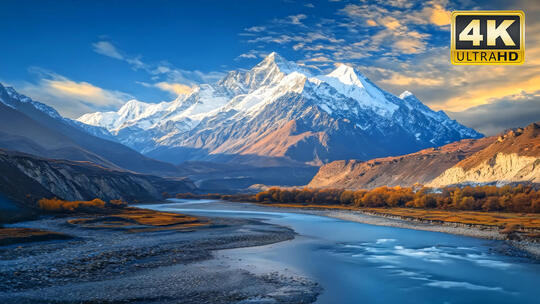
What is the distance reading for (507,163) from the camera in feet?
546

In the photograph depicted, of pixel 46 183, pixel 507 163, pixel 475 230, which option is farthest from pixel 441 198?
pixel 46 183

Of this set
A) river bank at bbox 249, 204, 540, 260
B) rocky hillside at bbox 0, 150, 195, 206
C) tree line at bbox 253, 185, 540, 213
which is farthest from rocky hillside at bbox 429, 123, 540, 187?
rocky hillside at bbox 0, 150, 195, 206

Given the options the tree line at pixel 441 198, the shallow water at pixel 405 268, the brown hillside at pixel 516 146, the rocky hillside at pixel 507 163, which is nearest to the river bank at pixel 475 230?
the shallow water at pixel 405 268

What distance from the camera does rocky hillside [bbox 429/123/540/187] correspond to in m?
152

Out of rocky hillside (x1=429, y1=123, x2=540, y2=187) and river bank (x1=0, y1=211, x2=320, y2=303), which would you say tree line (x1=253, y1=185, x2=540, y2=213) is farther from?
river bank (x1=0, y1=211, x2=320, y2=303)

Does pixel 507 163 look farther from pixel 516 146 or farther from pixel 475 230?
pixel 475 230

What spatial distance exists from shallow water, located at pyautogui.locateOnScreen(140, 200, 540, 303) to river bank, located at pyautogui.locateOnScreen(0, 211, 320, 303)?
3.13 metres

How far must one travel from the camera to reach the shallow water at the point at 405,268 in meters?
31.1

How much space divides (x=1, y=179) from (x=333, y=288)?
67.6 metres

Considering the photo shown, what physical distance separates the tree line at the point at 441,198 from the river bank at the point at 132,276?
91522 millimetres

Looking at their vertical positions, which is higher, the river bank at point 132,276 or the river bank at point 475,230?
the river bank at point 475,230

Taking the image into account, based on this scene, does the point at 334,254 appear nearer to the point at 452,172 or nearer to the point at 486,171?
the point at 486,171

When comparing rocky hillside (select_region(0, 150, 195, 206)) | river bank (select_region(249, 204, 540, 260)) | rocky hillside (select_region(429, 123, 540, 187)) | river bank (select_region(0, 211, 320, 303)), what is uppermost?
rocky hillside (select_region(429, 123, 540, 187))

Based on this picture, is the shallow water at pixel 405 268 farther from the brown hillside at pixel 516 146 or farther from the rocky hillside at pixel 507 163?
the brown hillside at pixel 516 146
